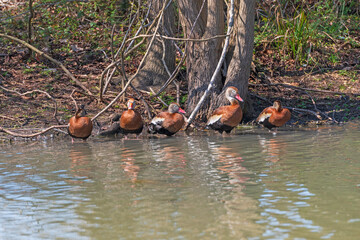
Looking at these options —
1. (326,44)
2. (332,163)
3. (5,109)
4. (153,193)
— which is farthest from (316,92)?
(153,193)

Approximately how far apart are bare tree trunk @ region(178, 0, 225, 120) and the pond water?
1.97 metres

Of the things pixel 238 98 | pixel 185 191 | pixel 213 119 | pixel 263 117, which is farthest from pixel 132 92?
pixel 185 191

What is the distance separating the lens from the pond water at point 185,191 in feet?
12.3

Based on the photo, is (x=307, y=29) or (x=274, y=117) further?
(x=307, y=29)

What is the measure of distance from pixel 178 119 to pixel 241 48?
68.9 inches

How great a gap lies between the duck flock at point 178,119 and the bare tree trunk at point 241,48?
→ 1.26ft

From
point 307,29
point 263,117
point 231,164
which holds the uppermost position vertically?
point 307,29

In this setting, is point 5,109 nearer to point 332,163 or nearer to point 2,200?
point 2,200

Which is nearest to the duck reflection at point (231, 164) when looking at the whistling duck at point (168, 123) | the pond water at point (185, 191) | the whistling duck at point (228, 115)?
the pond water at point (185, 191)

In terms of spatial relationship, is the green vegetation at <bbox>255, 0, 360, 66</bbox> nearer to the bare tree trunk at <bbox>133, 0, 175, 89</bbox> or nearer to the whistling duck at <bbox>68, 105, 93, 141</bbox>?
the bare tree trunk at <bbox>133, 0, 175, 89</bbox>

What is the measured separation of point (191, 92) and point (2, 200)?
5.38 m

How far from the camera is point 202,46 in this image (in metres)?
9.37

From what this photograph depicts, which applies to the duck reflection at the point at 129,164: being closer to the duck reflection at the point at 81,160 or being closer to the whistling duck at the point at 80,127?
the duck reflection at the point at 81,160

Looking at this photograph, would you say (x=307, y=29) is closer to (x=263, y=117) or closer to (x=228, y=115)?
(x=263, y=117)
